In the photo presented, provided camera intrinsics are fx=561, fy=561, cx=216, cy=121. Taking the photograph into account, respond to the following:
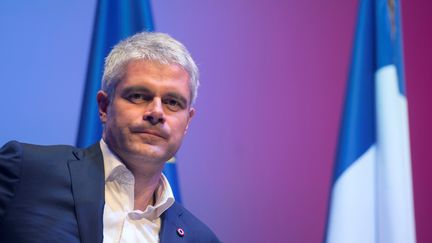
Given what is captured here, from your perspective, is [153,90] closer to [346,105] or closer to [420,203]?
[346,105]

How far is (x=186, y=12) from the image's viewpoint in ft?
9.64

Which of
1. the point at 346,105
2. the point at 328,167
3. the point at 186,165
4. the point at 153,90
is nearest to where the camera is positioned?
the point at 153,90

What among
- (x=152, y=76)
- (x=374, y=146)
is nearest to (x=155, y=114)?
(x=152, y=76)

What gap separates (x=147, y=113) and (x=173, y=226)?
0.41 meters

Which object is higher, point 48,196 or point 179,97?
point 179,97

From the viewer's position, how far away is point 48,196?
1.52 meters

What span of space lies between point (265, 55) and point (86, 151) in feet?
5.12

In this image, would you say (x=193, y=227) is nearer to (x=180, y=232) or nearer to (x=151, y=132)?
(x=180, y=232)

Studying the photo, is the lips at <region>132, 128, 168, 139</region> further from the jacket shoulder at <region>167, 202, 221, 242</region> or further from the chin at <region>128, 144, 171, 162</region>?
the jacket shoulder at <region>167, 202, 221, 242</region>

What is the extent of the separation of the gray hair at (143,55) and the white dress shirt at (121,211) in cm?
21

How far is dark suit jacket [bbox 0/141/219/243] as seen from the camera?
146 centimetres

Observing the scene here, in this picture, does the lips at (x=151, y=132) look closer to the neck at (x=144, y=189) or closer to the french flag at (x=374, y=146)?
the neck at (x=144, y=189)

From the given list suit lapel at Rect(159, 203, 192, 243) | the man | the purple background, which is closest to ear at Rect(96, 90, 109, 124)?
the man

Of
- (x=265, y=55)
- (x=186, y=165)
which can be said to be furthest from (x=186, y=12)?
(x=186, y=165)
